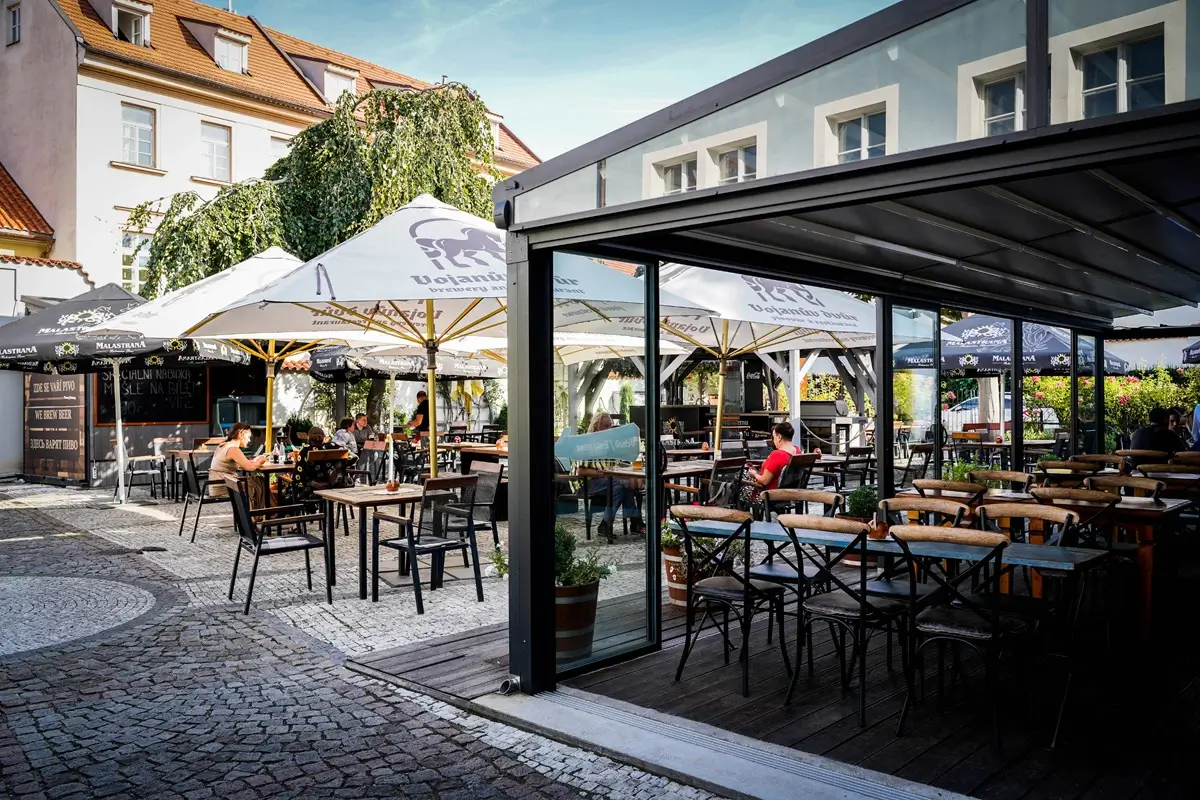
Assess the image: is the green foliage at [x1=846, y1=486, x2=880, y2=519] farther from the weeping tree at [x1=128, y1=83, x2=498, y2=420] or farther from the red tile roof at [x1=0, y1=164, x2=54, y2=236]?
the red tile roof at [x1=0, y1=164, x2=54, y2=236]

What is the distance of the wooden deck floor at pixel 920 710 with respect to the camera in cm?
368

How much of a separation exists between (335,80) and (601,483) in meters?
24.7

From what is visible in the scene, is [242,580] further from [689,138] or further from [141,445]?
[141,445]

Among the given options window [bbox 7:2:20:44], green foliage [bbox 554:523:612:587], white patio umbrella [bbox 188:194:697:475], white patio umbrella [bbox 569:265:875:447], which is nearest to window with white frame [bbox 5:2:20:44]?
window [bbox 7:2:20:44]

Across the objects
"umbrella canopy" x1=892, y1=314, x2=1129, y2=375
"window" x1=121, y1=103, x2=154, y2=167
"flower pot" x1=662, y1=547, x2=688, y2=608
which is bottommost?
"flower pot" x1=662, y1=547, x2=688, y2=608

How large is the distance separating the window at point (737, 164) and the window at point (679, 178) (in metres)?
0.16

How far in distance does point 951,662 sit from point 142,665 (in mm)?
4873

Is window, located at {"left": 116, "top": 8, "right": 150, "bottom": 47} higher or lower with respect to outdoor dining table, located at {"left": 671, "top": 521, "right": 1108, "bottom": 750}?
higher

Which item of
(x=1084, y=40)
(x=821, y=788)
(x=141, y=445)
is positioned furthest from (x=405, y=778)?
(x=141, y=445)

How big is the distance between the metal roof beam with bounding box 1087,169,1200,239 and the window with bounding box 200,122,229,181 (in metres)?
20.9

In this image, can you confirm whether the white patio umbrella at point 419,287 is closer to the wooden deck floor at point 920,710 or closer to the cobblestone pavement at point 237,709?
the wooden deck floor at point 920,710

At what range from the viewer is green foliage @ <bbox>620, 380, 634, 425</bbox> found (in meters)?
5.50

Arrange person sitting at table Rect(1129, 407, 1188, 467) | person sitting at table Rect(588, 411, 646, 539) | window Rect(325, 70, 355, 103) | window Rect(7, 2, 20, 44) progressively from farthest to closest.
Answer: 1. window Rect(325, 70, 355, 103)
2. window Rect(7, 2, 20, 44)
3. person sitting at table Rect(1129, 407, 1188, 467)
4. person sitting at table Rect(588, 411, 646, 539)

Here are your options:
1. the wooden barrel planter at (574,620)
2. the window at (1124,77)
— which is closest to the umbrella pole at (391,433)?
the wooden barrel planter at (574,620)
